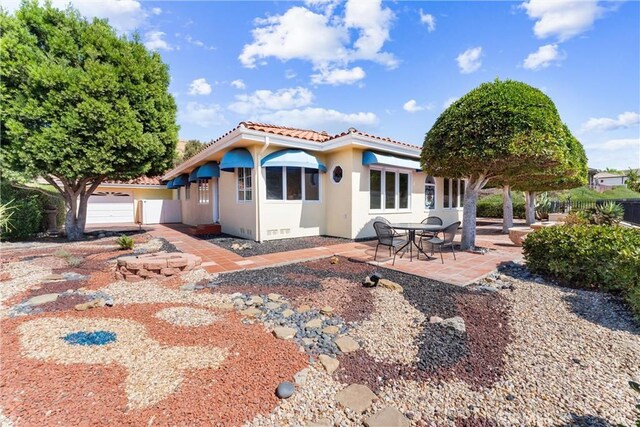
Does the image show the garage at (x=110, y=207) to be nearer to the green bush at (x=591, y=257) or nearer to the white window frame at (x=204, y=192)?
the white window frame at (x=204, y=192)

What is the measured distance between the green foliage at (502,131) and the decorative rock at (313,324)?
7.23 meters

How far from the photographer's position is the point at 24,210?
13227 millimetres

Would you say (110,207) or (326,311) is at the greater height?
(110,207)

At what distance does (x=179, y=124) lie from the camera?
14.2 meters

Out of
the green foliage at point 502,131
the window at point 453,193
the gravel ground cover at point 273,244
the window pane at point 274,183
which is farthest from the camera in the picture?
the window at point 453,193

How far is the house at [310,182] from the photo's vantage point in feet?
38.8

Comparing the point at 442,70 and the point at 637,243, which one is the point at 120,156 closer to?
the point at 442,70

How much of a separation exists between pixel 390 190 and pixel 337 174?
3.06m

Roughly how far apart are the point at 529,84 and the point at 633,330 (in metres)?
7.90

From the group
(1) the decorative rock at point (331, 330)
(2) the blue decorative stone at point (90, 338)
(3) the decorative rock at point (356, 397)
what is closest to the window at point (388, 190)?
(1) the decorative rock at point (331, 330)

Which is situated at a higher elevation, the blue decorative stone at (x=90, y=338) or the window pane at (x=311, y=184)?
the window pane at (x=311, y=184)

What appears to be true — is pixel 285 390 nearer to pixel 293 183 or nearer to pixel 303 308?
pixel 303 308

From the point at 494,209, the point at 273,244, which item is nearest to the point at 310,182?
the point at 273,244

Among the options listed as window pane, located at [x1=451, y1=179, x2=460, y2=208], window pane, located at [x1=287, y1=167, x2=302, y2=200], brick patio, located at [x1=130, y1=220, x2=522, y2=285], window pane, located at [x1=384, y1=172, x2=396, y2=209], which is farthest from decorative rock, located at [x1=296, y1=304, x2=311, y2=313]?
window pane, located at [x1=451, y1=179, x2=460, y2=208]
